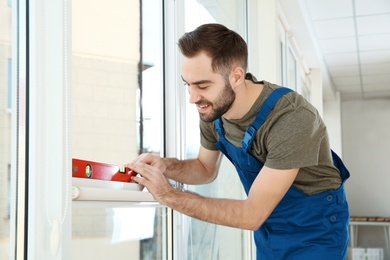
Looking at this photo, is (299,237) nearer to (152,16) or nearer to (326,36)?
(152,16)

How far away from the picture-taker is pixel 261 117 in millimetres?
1845

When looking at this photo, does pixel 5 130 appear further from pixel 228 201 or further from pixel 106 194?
pixel 228 201

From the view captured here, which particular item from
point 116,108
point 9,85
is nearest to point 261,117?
point 116,108

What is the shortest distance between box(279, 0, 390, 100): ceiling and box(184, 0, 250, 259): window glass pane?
1.29 meters

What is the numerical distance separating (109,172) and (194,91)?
1.12ft

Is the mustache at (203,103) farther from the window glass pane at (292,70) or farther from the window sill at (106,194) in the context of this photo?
the window glass pane at (292,70)

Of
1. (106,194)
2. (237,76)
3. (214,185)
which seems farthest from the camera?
(214,185)

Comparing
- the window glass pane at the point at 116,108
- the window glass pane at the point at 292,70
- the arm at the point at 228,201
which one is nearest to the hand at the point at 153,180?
the arm at the point at 228,201

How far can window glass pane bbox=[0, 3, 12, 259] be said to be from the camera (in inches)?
51.7

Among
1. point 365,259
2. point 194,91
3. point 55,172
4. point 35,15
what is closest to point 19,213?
point 55,172

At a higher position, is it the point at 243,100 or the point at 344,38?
the point at 344,38

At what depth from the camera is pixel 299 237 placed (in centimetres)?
197

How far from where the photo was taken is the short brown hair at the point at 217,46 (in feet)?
5.79

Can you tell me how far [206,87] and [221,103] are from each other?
0.07 m
